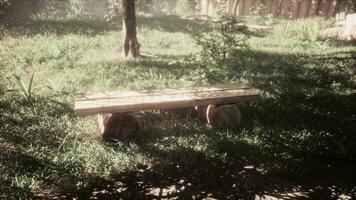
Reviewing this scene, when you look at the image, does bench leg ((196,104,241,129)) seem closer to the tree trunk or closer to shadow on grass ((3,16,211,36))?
the tree trunk

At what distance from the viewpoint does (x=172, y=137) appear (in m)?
4.94

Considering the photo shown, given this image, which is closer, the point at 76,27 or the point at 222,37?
the point at 222,37

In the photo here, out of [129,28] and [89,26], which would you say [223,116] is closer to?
[129,28]

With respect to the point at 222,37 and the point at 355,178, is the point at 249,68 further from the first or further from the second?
the point at 355,178

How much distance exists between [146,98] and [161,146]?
75cm

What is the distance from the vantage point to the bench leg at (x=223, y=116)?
524 centimetres

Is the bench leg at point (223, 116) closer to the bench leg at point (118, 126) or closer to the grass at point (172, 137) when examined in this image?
the grass at point (172, 137)

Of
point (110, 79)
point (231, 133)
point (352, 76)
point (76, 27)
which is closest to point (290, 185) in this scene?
point (231, 133)

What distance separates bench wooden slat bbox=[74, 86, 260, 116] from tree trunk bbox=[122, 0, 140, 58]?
3.23 m

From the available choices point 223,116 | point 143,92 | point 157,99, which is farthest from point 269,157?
point 143,92

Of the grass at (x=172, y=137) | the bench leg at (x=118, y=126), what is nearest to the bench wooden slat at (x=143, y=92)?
the bench leg at (x=118, y=126)

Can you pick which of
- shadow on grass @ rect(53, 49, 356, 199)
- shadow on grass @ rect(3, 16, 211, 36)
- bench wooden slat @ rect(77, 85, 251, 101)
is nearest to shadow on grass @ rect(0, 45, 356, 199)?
shadow on grass @ rect(53, 49, 356, 199)

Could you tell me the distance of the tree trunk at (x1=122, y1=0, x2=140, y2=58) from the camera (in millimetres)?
7863

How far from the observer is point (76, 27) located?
1070cm
